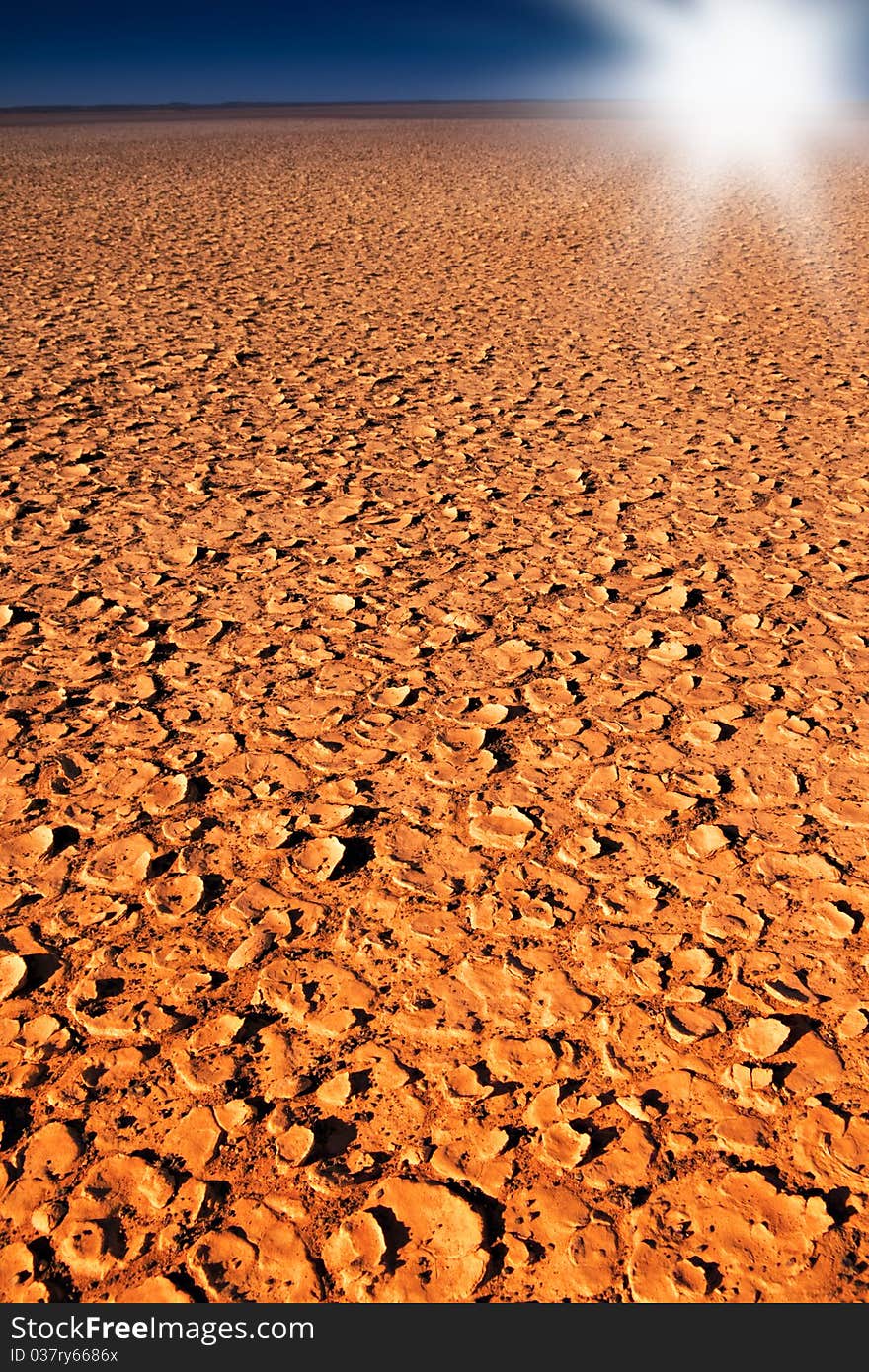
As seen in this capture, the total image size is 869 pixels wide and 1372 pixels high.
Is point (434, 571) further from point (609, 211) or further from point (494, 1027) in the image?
point (609, 211)

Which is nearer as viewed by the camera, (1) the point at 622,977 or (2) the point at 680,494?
(1) the point at 622,977

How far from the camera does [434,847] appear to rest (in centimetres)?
167

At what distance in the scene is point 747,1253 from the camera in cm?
108

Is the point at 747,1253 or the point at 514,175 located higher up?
the point at 514,175

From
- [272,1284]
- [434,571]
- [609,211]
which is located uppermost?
[609,211]

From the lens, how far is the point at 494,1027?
1.35 meters

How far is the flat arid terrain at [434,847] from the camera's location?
1128 mm

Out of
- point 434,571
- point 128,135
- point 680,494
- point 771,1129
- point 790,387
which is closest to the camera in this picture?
point 771,1129

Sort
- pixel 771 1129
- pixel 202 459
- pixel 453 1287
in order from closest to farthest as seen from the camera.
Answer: pixel 453 1287 → pixel 771 1129 → pixel 202 459

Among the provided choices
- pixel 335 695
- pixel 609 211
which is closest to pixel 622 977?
pixel 335 695

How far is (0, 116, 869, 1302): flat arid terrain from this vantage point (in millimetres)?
1128

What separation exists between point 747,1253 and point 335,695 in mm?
1293

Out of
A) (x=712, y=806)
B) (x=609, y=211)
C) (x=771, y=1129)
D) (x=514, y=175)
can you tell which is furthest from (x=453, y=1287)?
(x=514, y=175)

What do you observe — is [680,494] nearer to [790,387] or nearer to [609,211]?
[790,387]
